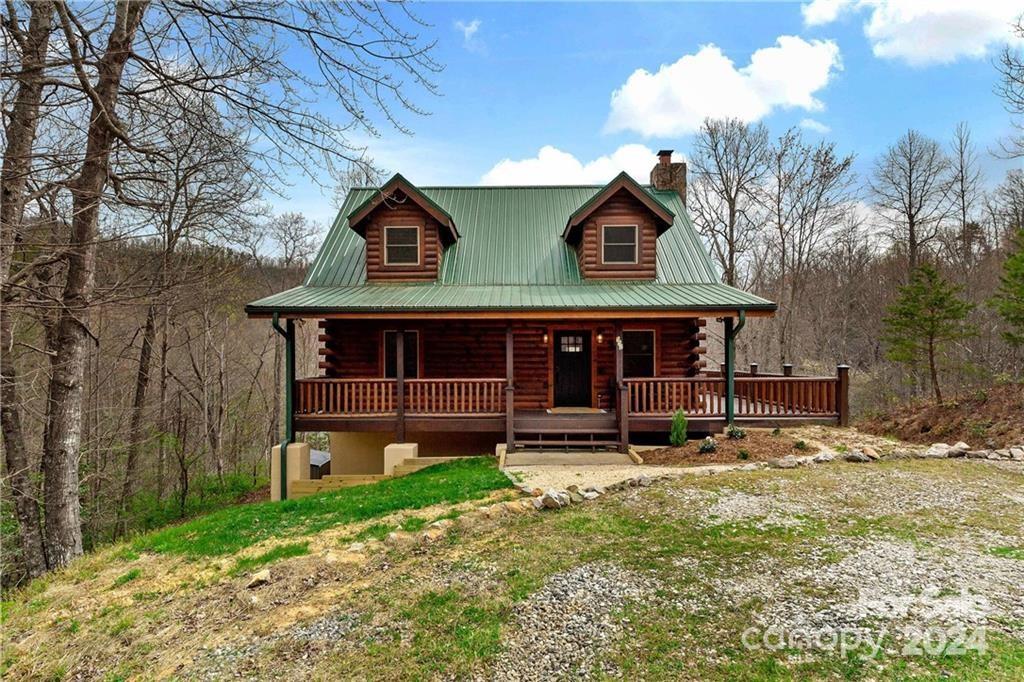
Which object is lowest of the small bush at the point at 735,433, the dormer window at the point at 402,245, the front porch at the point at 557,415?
the small bush at the point at 735,433

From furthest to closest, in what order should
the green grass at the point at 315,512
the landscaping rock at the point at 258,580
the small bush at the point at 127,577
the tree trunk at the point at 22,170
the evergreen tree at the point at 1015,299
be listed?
the evergreen tree at the point at 1015,299 → the green grass at the point at 315,512 → the small bush at the point at 127,577 → the landscaping rock at the point at 258,580 → the tree trunk at the point at 22,170

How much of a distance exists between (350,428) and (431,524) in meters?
5.22

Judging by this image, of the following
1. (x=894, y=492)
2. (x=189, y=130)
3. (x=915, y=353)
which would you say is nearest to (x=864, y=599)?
(x=894, y=492)

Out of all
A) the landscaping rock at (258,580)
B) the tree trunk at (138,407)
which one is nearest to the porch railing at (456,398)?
the landscaping rock at (258,580)

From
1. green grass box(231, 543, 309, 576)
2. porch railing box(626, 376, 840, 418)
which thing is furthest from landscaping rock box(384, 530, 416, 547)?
porch railing box(626, 376, 840, 418)

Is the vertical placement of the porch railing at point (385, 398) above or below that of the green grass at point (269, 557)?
above

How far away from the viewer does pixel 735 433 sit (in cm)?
1004

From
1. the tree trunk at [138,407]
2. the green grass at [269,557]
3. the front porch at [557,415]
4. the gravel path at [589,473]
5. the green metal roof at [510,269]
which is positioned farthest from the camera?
the tree trunk at [138,407]

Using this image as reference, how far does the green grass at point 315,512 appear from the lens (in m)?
7.05

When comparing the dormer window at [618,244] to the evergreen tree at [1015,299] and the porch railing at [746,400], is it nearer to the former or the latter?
the porch railing at [746,400]

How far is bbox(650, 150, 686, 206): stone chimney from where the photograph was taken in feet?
52.0

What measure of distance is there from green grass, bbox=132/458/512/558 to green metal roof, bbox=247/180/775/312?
3926 mm

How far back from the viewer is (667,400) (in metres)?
10.9

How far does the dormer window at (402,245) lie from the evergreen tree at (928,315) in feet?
47.3
